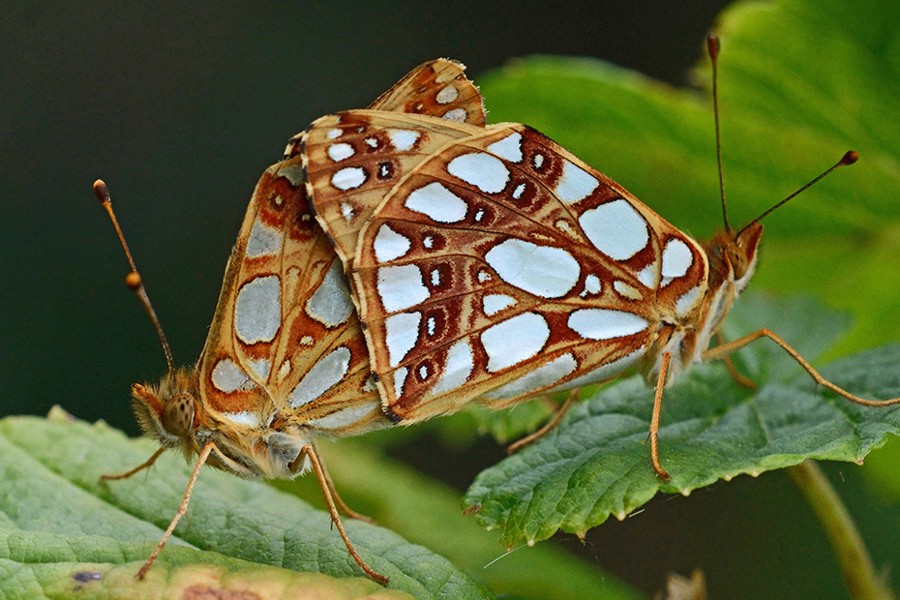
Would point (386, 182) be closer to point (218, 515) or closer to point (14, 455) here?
point (218, 515)

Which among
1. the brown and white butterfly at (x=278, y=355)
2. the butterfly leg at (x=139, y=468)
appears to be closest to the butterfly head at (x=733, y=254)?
the brown and white butterfly at (x=278, y=355)

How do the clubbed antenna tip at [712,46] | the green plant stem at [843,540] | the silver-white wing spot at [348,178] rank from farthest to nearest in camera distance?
the clubbed antenna tip at [712,46] → the silver-white wing spot at [348,178] → the green plant stem at [843,540]

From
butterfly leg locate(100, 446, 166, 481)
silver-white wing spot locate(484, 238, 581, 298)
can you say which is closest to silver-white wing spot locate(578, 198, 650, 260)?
silver-white wing spot locate(484, 238, 581, 298)

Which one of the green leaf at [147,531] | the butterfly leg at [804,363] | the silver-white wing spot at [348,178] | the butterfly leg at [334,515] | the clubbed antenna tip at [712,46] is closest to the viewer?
the green leaf at [147,531]

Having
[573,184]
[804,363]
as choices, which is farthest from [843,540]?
[573,184]

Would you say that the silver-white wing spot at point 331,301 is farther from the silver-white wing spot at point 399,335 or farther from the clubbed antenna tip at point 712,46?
the clubbed antenna tip at point 712,46

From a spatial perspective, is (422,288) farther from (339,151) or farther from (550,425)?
(550,425)

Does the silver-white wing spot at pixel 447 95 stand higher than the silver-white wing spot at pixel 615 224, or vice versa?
the silver-white wing spot at pixel 447 95

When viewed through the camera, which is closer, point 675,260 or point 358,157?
point 358,157
